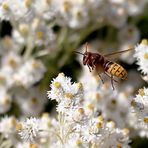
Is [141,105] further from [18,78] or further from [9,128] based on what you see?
[18,78]

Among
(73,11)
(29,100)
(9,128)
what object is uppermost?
(73,11)

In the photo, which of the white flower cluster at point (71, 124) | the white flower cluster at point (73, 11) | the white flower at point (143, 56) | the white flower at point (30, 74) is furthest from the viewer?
the white flower at point (30, 74)

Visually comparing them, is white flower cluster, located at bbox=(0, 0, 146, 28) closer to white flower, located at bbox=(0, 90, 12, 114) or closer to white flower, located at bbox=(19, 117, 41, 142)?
white flower, located at bbox=(0, 90, 12, 114)

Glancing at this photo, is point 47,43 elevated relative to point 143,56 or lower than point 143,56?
elevated

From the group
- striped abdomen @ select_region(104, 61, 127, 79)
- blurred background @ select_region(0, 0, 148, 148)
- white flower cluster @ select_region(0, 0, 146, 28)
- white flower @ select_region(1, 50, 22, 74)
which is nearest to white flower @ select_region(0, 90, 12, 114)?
blurred background @ select_region(0, 0, 148, 148)

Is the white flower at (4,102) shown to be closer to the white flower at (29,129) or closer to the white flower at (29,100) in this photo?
the white flower at (29,100)

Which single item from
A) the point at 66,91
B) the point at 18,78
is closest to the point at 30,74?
the point at 18,78

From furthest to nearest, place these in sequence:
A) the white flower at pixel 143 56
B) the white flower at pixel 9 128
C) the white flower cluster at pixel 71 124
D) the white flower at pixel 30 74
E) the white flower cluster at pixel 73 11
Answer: the white flower at pixel 30 74 → the white flower cluster at pixel 73 11 → the white flower at pixel 9 128 → the white flower at pixel 143 56 → the white flower cluster at pixel 71 124

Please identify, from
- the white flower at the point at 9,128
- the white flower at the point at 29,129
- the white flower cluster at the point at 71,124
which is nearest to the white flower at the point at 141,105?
the white flower cluster at the point at 71,124

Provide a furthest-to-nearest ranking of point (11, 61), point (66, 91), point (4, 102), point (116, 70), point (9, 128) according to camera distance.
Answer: point (11, 61)
point (4, 102)
point (9, 128)
point (116, 70)
point (66, 91)

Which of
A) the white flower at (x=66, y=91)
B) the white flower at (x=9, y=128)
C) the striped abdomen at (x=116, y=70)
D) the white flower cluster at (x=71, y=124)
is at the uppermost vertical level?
the striped abdomen at (x=116, y=70)
